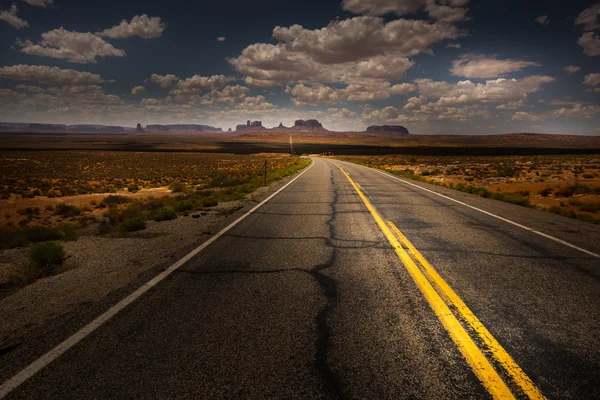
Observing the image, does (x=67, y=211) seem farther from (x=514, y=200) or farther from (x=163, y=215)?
(x=514, y=200)

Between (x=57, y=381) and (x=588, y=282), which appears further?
(x=588, y=282)

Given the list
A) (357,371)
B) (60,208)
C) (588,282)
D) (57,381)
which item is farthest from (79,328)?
(60,208)

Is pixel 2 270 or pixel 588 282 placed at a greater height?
pixel 588 282

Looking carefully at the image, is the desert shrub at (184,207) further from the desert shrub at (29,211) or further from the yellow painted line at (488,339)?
the desert shrub at (29,211)

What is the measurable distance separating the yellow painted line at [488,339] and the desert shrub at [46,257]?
18.8 feet

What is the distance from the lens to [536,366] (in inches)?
91.0

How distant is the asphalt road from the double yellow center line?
0.12 ft

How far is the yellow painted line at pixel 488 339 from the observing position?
2.10 metres

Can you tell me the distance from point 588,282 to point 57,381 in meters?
5.89

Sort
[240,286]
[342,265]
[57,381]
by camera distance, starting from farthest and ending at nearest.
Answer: [342,265]
[240,286]
[57,381]

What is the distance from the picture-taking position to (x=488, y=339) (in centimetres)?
266

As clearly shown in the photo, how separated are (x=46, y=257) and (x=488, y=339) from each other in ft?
20.4

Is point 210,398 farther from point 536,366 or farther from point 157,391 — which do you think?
point 536,366

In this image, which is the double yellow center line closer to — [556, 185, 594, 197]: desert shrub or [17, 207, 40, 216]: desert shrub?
[556, 185, 594, 197]: desert shrub
